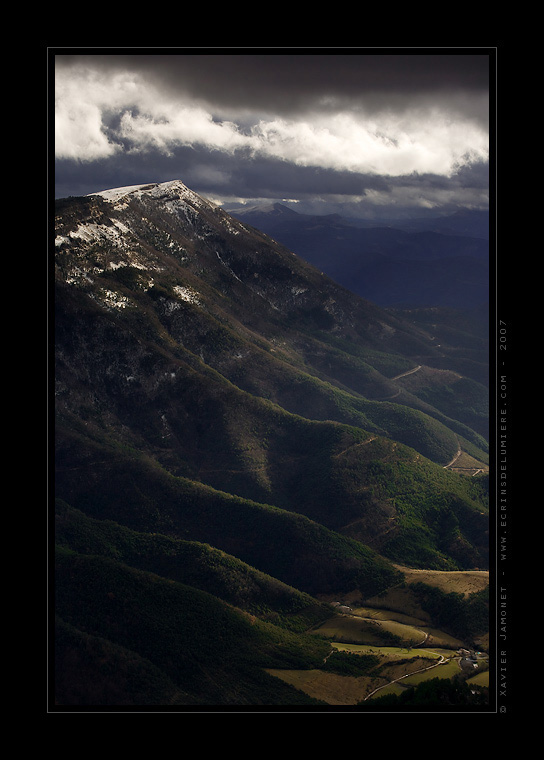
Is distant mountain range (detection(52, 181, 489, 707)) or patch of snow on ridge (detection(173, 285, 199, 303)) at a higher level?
patch of snow on ridge (detection(173, 285, 199, 303))

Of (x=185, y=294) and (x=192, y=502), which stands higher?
(x=185, y=294)

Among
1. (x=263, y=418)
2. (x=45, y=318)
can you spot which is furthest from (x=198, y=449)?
(x=45, y=318)

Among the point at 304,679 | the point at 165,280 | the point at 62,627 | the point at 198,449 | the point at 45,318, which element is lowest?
the point at 304,679

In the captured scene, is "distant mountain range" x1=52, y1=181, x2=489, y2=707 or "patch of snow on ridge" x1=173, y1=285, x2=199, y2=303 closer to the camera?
"distant mountain range" x1=52, y1=181, x2=489, y2=707

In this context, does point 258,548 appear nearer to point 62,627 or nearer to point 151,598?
point 151,598

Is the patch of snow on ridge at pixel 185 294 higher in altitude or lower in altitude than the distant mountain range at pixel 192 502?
higher

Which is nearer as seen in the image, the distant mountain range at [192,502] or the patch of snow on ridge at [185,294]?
the distant mountain range at [192,502]

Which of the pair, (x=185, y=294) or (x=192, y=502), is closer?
(x=192, y=502)

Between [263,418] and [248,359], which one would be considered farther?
[248,359]
